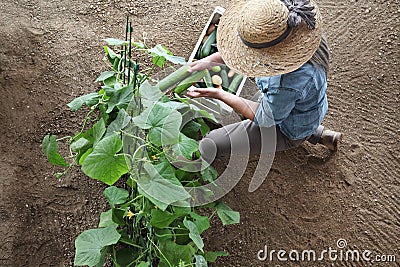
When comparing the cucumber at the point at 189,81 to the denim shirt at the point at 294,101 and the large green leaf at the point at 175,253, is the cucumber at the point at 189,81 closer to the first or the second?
the denim shirt at the point at 294,101

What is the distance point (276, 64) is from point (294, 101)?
0.20 meters

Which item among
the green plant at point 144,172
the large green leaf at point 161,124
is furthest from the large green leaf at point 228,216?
the large green leaf at point 161,124

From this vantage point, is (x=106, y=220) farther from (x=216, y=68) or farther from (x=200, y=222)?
(x=216, y=68)

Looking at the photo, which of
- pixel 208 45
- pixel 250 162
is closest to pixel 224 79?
pixel 208 45

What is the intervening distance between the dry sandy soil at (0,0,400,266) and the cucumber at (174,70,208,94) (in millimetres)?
447

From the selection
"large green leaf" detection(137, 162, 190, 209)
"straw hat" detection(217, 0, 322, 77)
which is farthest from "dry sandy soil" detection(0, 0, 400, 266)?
"straw hat" detection(217, 0, 322, 77)

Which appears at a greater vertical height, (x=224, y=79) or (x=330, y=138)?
(x=224, y=79)

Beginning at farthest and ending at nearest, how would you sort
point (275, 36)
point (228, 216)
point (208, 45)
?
point (208, 45) → point (228, 216) → point (275, 36)

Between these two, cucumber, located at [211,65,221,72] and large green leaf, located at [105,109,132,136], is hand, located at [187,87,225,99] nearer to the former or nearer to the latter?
cucumber, located at [211,65,221,72]

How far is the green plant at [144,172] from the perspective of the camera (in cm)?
154

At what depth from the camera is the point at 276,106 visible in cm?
171

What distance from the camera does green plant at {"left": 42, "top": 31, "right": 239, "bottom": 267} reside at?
60.4 inches

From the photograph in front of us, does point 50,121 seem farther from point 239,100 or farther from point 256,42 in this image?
point 256,42

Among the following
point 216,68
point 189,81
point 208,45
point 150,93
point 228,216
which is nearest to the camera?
point 150,93
